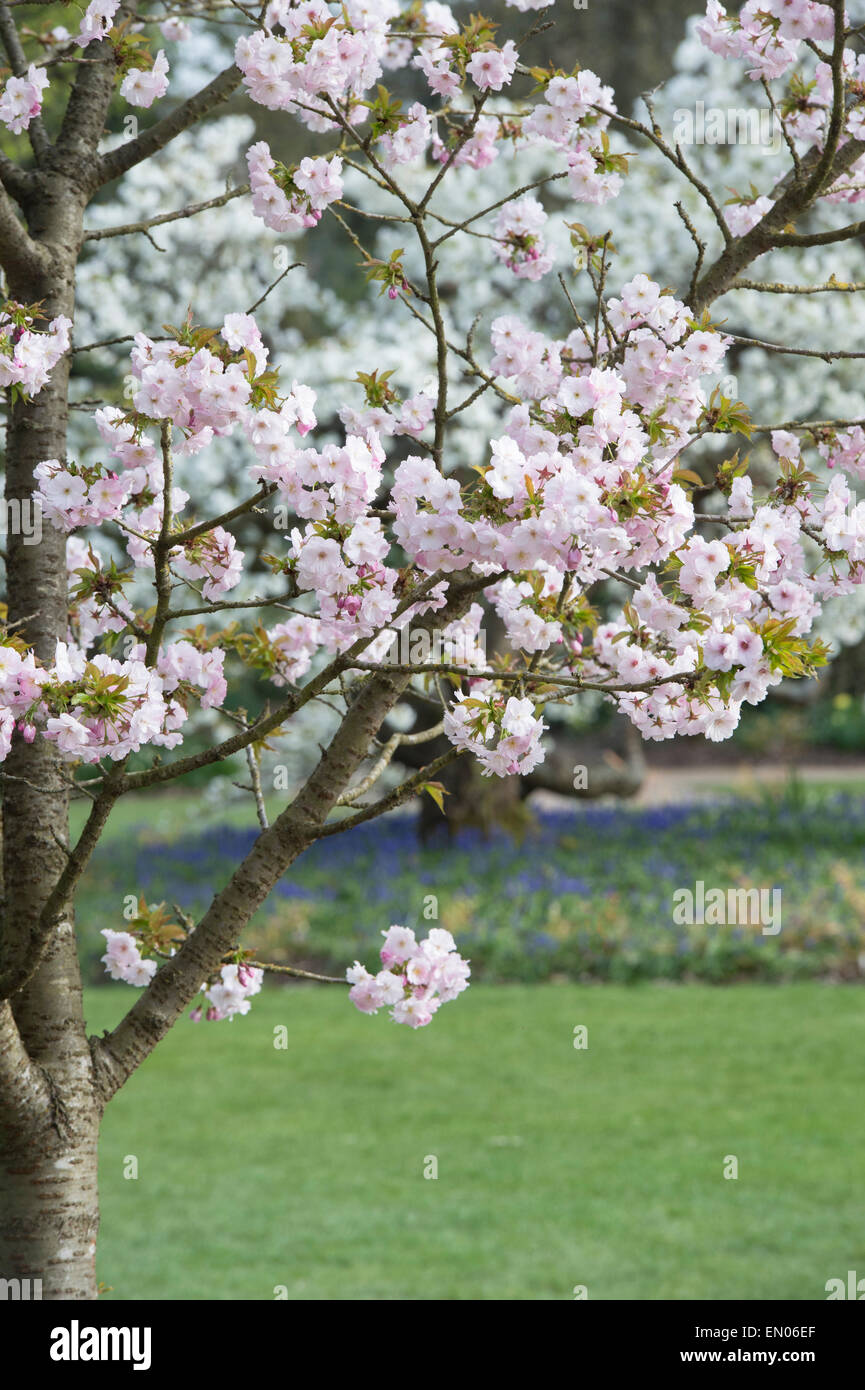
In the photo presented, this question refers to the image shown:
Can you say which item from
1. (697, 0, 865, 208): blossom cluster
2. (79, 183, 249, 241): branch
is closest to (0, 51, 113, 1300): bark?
(79, 183, 249, 241): branch

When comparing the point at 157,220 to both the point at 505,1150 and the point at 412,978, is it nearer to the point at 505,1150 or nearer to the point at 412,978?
the point at 412,978

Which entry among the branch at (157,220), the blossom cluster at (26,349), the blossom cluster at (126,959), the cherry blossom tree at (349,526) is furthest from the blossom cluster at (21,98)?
the blossom cluster at (126,959)

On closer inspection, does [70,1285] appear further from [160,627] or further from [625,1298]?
[625,1298]

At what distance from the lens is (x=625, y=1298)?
4.39m

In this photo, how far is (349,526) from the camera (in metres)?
2.01

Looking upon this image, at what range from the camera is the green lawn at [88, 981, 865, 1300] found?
4.73 m

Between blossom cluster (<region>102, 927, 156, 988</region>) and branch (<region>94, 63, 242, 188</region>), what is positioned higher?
branch (<region>94, 63, 242, 188</region>)

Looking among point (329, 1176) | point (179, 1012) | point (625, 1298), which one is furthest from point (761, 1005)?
point (179, 1012)

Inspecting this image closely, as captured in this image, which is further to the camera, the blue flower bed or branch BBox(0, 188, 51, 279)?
the blue flower bed

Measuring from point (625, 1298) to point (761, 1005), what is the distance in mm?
3453

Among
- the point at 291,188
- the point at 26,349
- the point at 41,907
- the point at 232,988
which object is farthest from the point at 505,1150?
the point at 26,349

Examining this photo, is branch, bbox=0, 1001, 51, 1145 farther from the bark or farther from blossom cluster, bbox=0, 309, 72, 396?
blossom cluster, bbox=0, 309, 72, 396

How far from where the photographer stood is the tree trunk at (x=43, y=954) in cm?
223

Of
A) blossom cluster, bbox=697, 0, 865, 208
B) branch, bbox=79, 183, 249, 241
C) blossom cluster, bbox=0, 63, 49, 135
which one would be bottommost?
branch, bbox=79, 183, 249, 241
